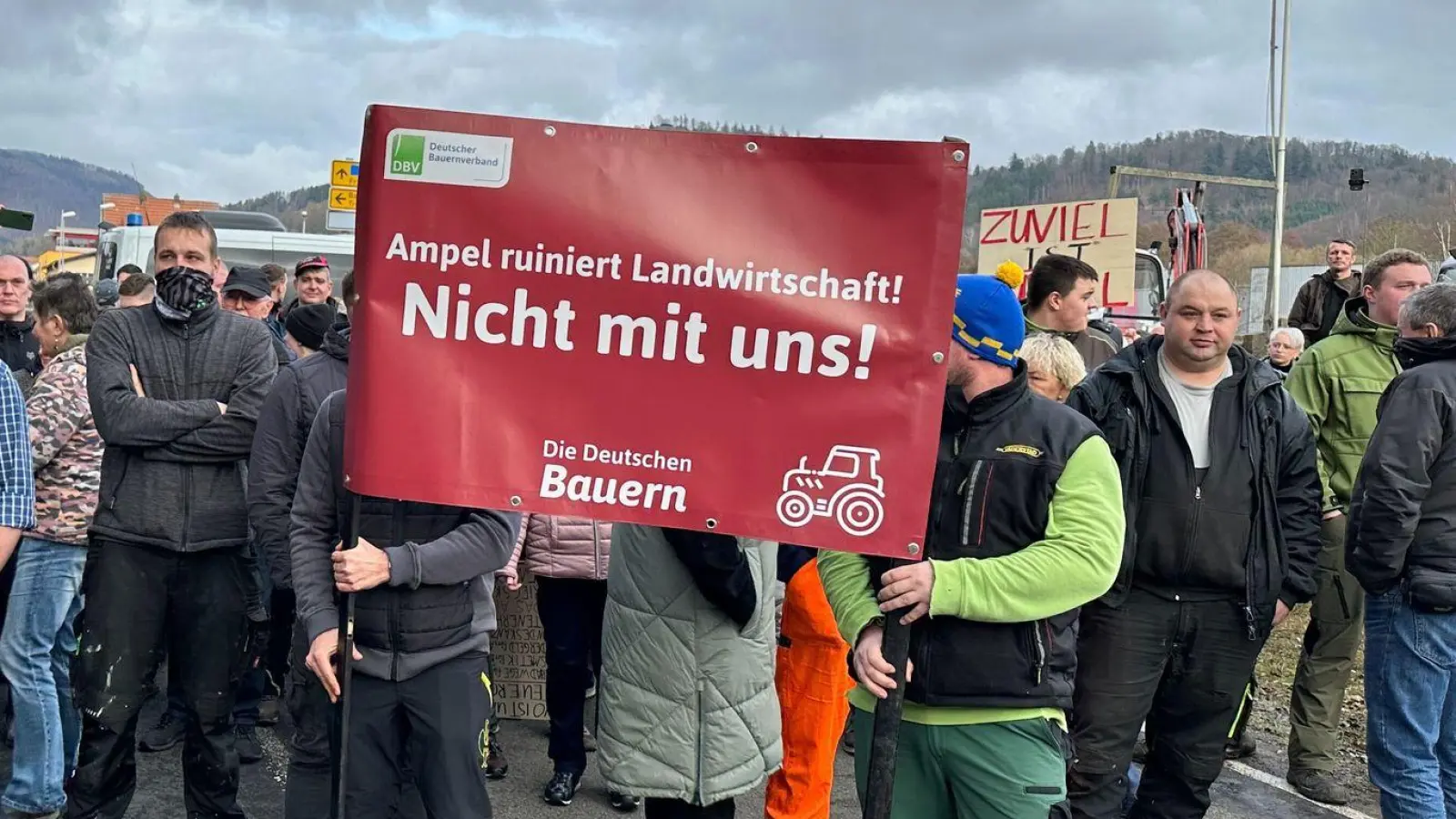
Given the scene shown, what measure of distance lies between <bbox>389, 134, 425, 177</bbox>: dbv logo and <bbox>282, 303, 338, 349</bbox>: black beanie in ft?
8.05

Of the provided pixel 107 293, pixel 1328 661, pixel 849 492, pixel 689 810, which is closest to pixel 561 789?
pixel 689 810

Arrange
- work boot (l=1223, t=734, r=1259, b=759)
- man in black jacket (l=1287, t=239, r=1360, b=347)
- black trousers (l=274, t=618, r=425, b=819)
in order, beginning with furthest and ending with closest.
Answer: man in black jacket (l=1287, t=239, r=1360, b=347) → work boot (l=1223, t=734, r=1259, b=759) → black trousers (l=274, t=618, r=425, b=819)

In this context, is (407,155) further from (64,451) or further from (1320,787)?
(1320,787)

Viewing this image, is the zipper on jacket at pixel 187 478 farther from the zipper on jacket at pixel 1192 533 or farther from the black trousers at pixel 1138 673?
the zipper on jacket at pixel 1192 533

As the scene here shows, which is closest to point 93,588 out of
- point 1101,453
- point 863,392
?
point 863,392

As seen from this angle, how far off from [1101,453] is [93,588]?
323 centimetres

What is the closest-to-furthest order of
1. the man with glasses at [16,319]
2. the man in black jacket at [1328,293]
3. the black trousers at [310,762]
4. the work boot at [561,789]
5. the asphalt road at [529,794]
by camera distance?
the black trousers at [310,762] → the asphalt road at [529,794] → the work boot at [561,789] → the man with glasses at [16,319] → the man in black jacket at [1328,293]

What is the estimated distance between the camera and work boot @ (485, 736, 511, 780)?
533 centimetres

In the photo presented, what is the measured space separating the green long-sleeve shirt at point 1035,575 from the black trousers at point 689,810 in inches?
32.4

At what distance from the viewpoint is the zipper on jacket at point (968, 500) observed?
9.80 feet

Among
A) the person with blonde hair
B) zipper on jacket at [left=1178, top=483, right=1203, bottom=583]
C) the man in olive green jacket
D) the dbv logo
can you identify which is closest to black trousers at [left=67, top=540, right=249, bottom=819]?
the dbv logo

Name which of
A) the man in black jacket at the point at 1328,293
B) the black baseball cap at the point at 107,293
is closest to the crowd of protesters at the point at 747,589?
the man in black jacket at the point at 1328,293

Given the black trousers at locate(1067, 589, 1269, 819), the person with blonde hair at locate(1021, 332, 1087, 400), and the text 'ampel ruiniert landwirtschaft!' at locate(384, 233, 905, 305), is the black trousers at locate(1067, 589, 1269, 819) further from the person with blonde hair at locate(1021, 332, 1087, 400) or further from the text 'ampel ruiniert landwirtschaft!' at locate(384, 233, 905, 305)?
the text 'ampel ruiniert landwirtschaft!' at locate(384, 233, 905, 305)

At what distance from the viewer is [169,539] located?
3.98 metres
